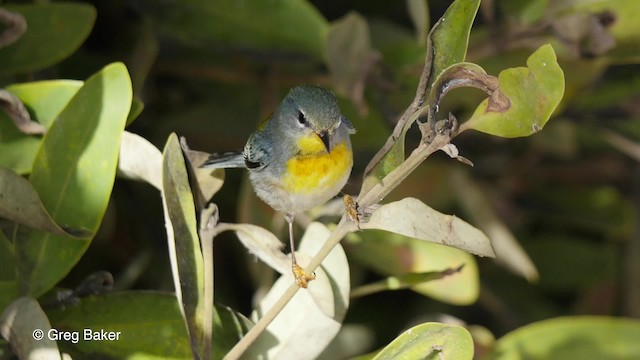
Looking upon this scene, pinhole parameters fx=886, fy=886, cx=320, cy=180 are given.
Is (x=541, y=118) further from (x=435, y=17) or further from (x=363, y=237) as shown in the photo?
(x=435, y=17)

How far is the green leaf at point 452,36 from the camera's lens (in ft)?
3.18

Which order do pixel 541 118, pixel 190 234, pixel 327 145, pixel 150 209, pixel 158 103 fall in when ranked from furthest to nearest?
1. pixel 158 103
2. pixel 150 209
3. pixel 327 145
4. pixel 190 234
5. pixel 541 118

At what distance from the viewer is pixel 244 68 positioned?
181 cm

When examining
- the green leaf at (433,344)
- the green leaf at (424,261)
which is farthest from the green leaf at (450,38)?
the green leaf at (424,261)

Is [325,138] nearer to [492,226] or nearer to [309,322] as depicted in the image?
[309,322]

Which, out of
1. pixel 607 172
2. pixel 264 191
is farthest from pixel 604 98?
pixel 264 191

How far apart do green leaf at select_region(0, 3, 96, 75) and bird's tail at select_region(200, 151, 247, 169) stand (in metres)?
0.31

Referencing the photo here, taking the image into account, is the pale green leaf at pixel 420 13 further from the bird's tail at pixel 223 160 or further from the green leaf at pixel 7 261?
the green leaf at pixel 7 261

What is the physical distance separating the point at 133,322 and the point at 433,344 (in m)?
0.41

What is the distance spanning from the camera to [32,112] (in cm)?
124

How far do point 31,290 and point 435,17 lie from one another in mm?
1051

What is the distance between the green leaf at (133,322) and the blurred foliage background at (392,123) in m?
0.36

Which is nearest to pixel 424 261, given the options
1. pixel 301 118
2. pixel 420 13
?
pixel 301 118

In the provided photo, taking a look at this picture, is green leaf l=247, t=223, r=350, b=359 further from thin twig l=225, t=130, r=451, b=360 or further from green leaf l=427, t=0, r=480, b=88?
green leaf l=427, t=0, r=480, b=88
